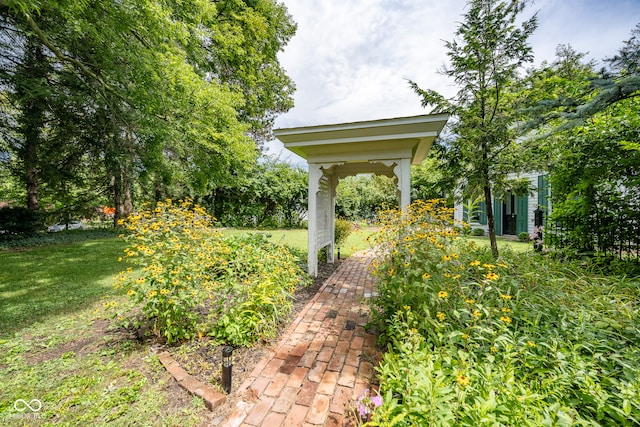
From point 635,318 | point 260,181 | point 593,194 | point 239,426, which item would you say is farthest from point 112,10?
point 260,181

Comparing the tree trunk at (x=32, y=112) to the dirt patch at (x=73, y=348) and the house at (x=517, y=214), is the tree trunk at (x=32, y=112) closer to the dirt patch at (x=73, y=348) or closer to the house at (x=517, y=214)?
the dirt patch at (x=73, y=348)

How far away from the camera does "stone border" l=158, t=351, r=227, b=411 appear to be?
187 cm

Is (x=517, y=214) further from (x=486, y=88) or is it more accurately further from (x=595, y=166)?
(x=486, y=88)

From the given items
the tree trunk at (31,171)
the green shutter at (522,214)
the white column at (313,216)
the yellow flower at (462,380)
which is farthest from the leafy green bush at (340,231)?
the tree trunk at (31,171)

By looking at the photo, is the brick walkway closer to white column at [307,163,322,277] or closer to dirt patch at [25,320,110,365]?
white column at [307,163,322,277]

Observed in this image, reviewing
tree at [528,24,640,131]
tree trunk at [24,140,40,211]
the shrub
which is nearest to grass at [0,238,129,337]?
tree trunk at [24,140,40,211]

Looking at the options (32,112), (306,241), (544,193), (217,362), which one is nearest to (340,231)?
(306,241)

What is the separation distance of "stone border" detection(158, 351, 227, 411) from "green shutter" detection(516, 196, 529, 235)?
40.8 ft

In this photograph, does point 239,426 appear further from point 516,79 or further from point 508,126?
point 516,79

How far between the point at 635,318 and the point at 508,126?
3.50 m

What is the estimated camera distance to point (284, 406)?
188cm

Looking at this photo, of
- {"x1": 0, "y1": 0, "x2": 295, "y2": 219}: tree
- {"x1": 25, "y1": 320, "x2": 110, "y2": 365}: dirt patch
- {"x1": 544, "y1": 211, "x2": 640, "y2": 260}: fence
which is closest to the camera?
{"x1": 25, "y1": 320, "x2": 110, "y2": 365}: dirt patch

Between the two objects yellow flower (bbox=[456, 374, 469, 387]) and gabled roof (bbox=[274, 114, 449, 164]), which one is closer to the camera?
yellow flower (bbox=[456, 374, 469, 387])

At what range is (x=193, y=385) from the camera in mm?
2043
